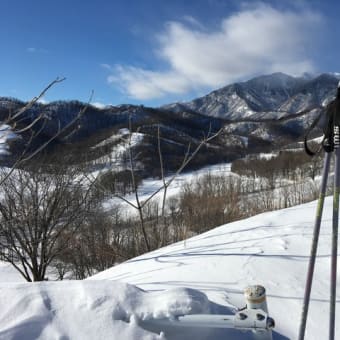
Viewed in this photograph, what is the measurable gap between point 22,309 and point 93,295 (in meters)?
0.37

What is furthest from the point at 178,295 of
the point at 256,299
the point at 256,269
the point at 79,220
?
the point at 79,220

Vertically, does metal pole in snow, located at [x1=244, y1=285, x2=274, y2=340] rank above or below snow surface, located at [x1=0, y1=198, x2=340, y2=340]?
above

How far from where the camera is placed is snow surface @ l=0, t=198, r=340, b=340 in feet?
5.37

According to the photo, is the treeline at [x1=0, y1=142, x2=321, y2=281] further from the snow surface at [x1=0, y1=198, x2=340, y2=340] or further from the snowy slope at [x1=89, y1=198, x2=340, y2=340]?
the snowy slope at [x1=89, y1=198, x2=340, y2=340]

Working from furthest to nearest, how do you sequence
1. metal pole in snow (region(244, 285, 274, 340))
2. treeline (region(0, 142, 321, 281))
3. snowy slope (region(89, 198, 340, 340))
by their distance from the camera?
1. treeline (region(0, 142, 321, 281))
2. snowy slope (region(89, 198, 340, 340))
3. metal pole in snow (region(244, 285, 274, 340))

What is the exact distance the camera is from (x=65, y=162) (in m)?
10.9

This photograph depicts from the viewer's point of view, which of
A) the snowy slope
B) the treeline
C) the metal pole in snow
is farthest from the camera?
the treeline

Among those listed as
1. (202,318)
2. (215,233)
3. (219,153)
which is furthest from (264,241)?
(219,153)

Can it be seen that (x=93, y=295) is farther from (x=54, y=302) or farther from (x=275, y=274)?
(x=275, y=274)

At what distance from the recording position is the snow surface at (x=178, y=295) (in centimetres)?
164

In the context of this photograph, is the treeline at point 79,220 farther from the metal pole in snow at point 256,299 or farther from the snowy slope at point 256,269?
the metal pole in snow at point 256,299

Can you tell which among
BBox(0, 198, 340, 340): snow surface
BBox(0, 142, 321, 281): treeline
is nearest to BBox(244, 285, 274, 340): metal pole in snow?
BBox(0, 198, 340, 340): snow surface

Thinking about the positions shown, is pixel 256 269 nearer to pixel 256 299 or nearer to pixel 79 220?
pixel 256 299

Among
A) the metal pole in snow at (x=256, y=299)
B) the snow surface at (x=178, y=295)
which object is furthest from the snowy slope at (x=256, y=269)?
the metal pole in snow at (x=256, y=299)
